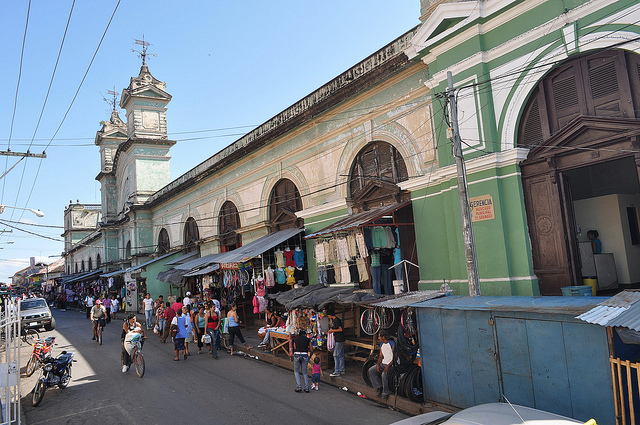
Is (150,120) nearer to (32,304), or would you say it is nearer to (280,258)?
(32,304)

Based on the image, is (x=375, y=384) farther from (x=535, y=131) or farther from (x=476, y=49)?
(x=476, y=49)

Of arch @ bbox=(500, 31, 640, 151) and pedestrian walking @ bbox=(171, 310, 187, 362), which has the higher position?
arch @ bbox=(500, 31, 640, 151)

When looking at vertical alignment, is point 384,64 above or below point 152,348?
above

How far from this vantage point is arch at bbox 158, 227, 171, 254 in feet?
102

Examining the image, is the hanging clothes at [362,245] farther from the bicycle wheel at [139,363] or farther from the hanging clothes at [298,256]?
the bicycle wheel at [139,363]

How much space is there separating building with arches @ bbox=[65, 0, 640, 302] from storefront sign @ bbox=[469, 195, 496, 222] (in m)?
0.03

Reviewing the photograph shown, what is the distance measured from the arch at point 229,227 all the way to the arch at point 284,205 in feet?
10.3

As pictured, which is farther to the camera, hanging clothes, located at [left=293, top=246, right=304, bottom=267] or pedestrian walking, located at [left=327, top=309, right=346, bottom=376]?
hanging clothes, located at [left=293, top=246, right=304, bottom=267]

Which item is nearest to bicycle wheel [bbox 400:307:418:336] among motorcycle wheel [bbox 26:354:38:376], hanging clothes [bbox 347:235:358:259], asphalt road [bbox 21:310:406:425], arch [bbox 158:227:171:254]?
asphalt road [bbox 21:310:406:425]

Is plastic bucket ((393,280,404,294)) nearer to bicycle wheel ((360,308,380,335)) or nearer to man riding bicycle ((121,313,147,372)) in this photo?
bicycle wheel ((360,308,380,335))

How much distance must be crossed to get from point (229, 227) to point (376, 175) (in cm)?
1081

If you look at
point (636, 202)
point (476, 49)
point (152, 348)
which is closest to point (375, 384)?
point (476, 49)

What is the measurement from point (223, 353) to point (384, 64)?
10613mm

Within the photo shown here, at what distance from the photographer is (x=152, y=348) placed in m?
16.6
